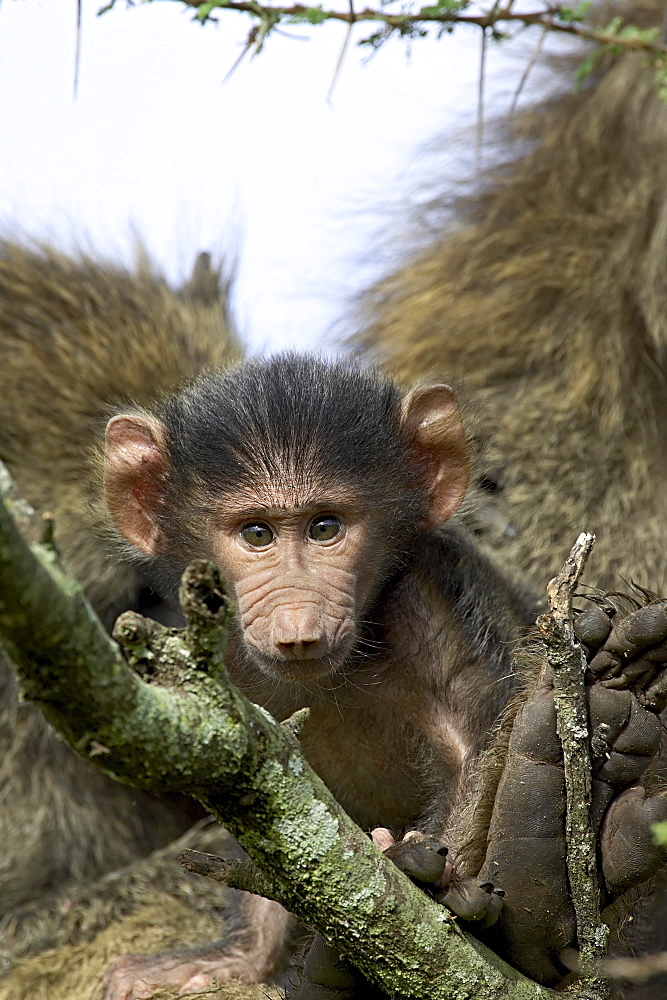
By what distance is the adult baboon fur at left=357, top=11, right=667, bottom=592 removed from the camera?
13.7ft

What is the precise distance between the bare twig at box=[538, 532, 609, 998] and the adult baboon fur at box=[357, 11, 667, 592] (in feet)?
6.39

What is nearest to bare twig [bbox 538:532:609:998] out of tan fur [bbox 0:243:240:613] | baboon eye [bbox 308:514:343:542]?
baboon eye [bbox 308:514:343:542]

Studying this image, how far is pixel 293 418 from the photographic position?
2.78m

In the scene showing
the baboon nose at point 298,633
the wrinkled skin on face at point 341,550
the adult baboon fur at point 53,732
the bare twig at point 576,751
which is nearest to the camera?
the bare twig at point 576,751

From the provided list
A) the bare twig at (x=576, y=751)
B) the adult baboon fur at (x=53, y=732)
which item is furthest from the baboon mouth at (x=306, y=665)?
the adult baboon fur at (x=53, y=732)

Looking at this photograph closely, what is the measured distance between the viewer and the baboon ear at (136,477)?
2895 millimetres

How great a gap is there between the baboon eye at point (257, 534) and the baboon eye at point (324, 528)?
97mm

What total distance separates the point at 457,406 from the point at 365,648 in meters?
0.67

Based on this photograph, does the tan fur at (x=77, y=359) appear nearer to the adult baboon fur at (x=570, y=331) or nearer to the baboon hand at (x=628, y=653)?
the adult baboon fur at (x=570, y=331)

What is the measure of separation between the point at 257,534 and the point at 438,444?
22.0 inches

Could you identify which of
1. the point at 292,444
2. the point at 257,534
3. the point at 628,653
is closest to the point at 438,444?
the point at 292,444

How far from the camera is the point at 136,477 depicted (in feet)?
9.57

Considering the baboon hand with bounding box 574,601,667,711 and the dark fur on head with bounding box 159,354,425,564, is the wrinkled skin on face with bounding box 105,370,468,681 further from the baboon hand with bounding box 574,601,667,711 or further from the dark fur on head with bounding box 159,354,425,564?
the baboon hand with bounding box 574,601,667,711

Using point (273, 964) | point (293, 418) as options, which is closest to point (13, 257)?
point (293, 418)
